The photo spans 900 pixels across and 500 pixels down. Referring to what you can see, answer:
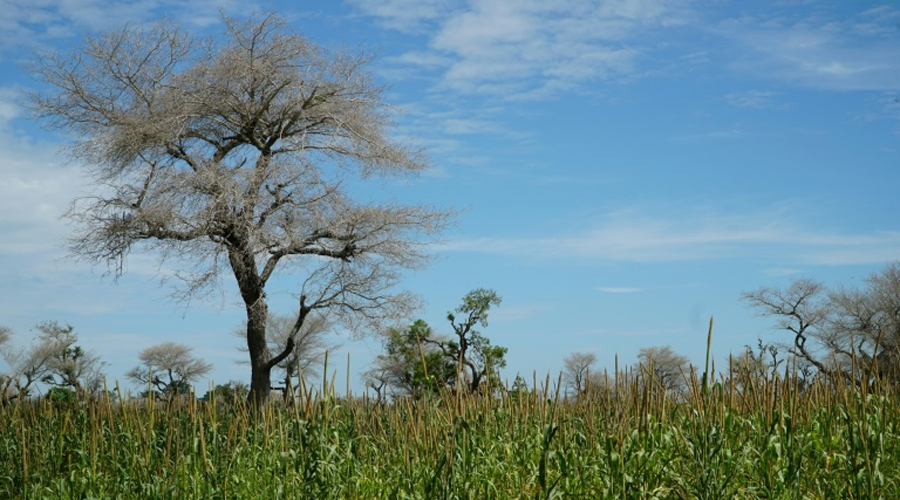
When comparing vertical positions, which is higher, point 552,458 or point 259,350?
point 259,350

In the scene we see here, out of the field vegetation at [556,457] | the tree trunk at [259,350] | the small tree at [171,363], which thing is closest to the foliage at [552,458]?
the field vegetation at [556,457]

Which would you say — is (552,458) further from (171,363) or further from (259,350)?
(171,363)

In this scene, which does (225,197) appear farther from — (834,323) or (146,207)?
(834,323)

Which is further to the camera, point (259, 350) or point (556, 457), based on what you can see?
point (259, 350)

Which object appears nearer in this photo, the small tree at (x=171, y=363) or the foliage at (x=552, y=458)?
the foliage at (x=552, y=458)

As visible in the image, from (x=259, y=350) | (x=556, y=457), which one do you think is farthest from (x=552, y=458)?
(x=259, y=350)

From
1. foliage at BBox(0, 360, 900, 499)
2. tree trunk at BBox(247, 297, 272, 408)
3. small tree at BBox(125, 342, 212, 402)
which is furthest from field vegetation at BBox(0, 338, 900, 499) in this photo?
small tree at BBox(125, 342, 212, 402)

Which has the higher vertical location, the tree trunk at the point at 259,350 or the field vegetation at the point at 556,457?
the tree trunk at the point at 259,350

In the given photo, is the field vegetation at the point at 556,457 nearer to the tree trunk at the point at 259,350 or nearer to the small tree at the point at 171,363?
the tree trunk at the point at 259,350

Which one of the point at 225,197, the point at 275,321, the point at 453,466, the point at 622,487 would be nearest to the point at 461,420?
the point at 453,466

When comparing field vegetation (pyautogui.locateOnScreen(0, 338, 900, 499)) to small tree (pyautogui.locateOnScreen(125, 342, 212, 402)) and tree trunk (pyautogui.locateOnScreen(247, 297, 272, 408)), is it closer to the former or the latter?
tree trunk (pyautogui.locateOnScreen(247, 297, 272, 408))

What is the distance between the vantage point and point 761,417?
276 inches

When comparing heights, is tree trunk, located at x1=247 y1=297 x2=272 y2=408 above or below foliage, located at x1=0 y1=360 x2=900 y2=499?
above

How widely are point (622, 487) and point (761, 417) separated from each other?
92.4 inches
